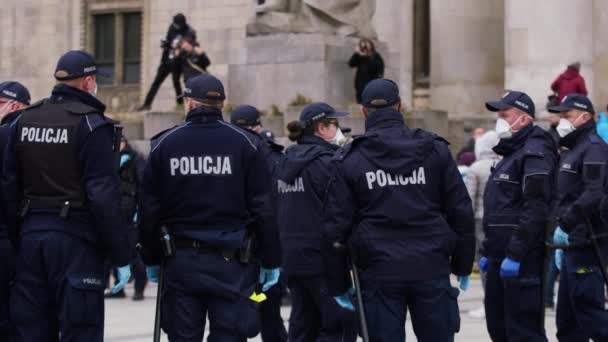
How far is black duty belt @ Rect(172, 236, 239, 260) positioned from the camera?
27.0 ft

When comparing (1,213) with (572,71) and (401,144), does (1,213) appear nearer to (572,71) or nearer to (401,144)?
(401,144)

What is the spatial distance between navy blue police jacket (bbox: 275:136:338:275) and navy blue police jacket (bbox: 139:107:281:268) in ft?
5.68

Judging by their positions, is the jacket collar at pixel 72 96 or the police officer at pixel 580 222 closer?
the jacket collar at pixel 72 96

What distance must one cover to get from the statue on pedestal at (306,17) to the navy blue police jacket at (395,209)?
11073mm

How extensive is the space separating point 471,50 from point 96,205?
20538mm

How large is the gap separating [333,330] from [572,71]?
1110cm

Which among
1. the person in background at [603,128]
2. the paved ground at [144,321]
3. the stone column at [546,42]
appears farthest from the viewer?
the stone column at [546,42]

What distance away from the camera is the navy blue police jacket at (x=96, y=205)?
8.10 m

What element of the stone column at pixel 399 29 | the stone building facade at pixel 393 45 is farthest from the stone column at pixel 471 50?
the stone column at pixel 399 29

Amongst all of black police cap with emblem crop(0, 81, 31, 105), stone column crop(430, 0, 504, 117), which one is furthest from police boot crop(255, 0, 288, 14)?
black police cap with emblem crop(0, 81, 31, 105)

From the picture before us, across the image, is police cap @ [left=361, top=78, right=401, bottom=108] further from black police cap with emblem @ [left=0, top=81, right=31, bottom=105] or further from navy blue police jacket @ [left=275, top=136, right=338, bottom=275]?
black police cap with emblem @ [left=0, top=81, right=31, bottom=105]

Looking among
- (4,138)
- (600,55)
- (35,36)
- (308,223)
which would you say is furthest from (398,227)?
(35,36)

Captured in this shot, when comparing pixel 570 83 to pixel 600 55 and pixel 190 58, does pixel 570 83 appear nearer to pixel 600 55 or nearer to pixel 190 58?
pixel 190 58

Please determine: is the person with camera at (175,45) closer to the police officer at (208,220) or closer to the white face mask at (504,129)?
the white face mask at (504,129)
